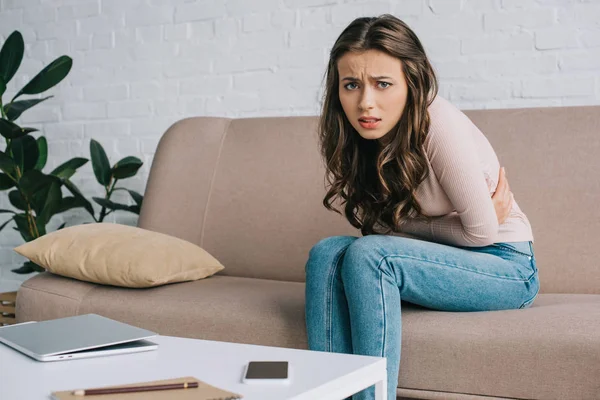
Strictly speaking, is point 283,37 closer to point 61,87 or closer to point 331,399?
point 61,87

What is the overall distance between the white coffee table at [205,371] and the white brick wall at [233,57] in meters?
1.35

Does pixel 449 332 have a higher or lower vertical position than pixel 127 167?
lower

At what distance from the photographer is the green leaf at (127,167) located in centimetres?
289

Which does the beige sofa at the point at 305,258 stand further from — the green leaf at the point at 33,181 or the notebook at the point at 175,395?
the notebook at the point at 175,395

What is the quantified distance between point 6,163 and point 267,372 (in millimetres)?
2136

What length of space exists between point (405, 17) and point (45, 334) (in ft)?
6.08

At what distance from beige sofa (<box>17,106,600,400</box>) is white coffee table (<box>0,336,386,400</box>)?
0.42 m

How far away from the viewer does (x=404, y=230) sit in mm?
1738

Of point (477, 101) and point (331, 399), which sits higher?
point (477, 101)

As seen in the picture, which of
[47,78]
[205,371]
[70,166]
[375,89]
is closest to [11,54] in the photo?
[47,78]

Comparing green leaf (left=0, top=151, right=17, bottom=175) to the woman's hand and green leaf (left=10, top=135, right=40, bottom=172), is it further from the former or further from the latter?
the woman's hand

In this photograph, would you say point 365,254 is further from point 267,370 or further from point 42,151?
point 42,151

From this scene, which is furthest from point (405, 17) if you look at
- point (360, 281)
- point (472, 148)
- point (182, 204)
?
point (360, 281)

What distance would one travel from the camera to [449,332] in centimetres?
146
